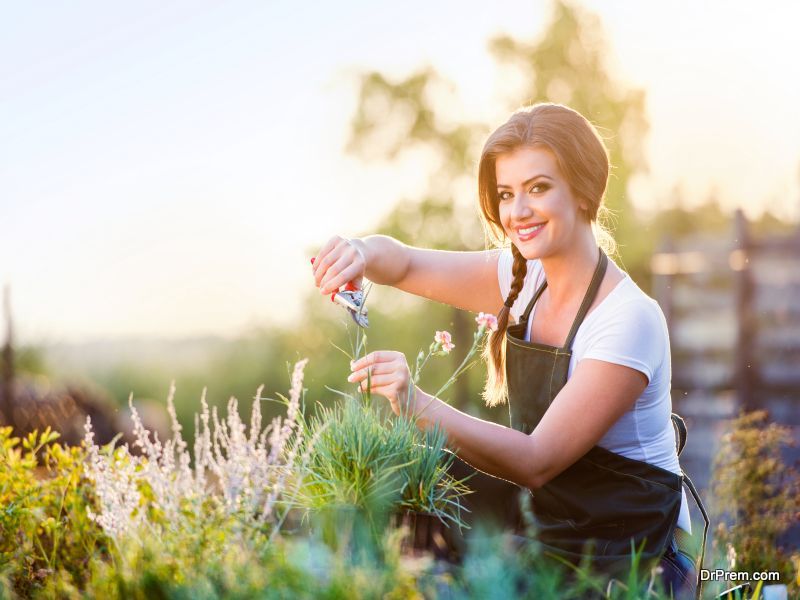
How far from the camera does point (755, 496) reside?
5.03 metres

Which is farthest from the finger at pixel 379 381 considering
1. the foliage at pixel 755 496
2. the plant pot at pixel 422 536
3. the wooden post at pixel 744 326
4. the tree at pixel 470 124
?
the tree at pixel 470 124

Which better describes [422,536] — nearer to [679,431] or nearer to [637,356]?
[637,356]

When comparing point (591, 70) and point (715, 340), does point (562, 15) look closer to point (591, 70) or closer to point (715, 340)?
point (591, 70)

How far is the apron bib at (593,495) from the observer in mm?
2662

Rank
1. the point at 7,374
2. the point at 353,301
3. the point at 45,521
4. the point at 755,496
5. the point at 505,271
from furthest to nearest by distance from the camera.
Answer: the point at 7,374, the point at 755,496, the point at 505,271, the point at 45,521, the point at 353,301

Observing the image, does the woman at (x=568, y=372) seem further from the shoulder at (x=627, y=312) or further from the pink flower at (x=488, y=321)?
the pink flower at (x=488, y=321)

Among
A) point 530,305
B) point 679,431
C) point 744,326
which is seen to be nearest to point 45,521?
point 530,305

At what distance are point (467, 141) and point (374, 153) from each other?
114 centimetres

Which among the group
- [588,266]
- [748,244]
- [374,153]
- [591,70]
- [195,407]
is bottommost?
[195,407]

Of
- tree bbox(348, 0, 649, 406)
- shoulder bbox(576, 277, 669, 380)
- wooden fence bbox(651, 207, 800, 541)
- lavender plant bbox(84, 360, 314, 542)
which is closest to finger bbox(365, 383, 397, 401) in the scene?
lavender plant bbox(84, 360, 314, 542)

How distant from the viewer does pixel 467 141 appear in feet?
36.9

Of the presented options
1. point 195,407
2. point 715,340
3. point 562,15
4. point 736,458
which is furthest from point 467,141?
point 736,458

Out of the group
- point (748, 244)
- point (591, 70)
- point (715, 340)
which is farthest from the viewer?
point (591, 70)

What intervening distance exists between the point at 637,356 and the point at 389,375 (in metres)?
0.78
